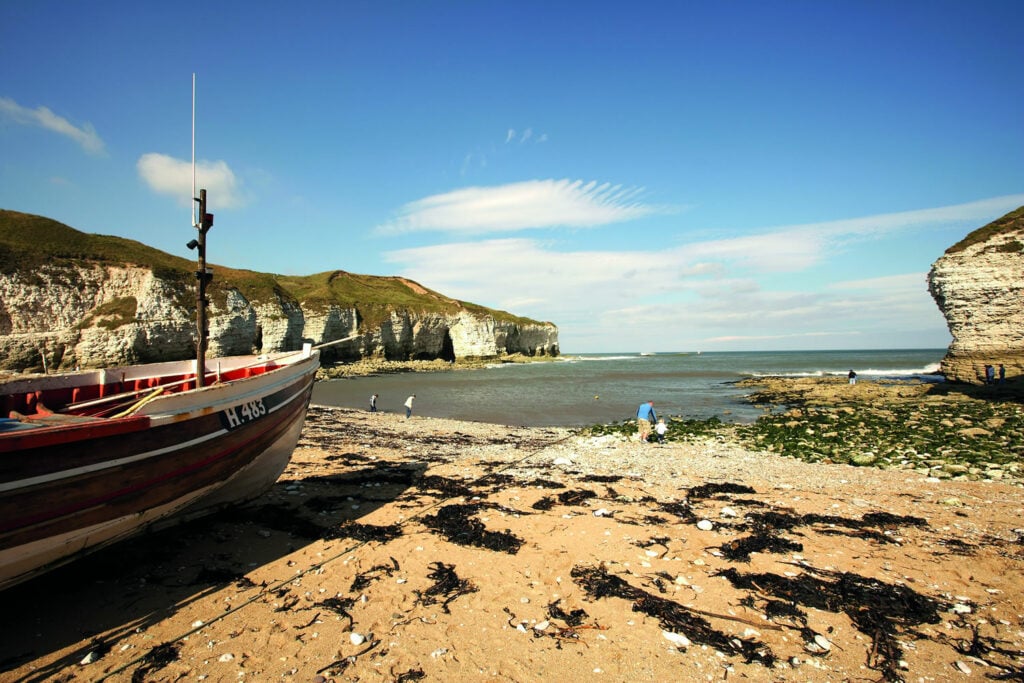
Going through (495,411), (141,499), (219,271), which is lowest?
(495,411)

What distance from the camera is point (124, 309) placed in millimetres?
46750

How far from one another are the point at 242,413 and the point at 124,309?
2104 inches

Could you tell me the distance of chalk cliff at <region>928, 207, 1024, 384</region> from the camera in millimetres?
35250

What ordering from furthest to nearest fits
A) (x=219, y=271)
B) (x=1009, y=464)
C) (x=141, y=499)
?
1. (x=219, y=271)
2. (x=1009, y=464)
3. (x=141, y=499)

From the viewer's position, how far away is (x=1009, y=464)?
12.4 meters

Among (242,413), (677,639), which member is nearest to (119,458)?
(242,413)

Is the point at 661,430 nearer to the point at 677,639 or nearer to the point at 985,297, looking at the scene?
the point at 677,639

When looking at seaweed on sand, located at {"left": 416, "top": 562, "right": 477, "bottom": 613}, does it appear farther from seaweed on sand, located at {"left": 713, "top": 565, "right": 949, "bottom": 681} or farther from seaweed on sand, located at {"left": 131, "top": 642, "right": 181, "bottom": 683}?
seaweed on sand, located at {"left": 713, "top": 565, "right": 949, "bottom": 681}

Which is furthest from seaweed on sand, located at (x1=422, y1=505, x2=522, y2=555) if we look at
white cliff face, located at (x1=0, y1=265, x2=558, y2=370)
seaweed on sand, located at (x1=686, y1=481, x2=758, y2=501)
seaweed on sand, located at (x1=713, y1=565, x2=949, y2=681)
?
white cliff face, located at (x1=0, y1=265, x2=558, y2=370)

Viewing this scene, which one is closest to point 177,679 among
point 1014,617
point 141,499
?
point 141,499

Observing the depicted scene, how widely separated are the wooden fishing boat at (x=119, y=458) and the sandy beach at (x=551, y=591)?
3.30 ft

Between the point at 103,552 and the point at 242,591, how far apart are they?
2847 millimetres

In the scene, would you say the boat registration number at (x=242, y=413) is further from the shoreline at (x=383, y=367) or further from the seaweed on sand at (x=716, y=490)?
the shoreline at (x=383, y=367)

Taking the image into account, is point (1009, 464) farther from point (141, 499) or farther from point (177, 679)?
point (141, 499)
